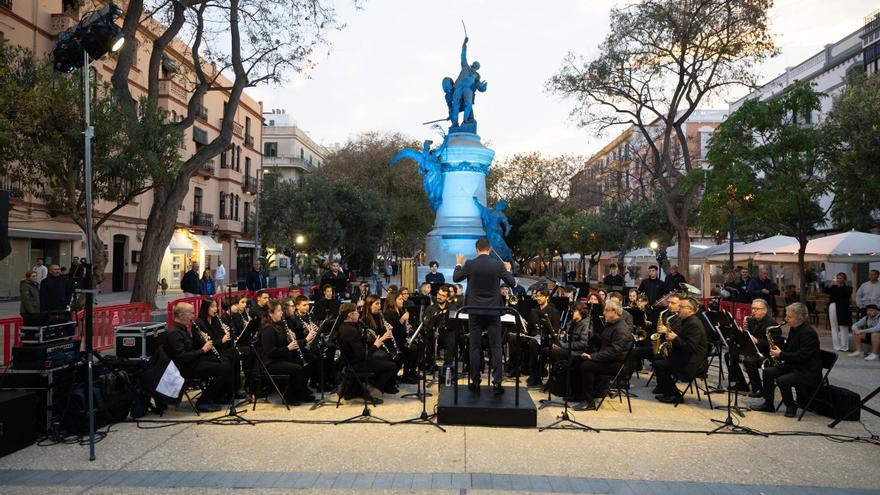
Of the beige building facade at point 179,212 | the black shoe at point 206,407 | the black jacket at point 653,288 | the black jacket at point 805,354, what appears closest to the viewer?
the black jacket at point 805,354

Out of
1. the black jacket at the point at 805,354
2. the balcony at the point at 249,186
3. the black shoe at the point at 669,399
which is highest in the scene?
the balcony at the point at 249,186

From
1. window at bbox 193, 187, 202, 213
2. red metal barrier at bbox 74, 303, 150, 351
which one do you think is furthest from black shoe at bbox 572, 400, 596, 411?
window at bbox 193, 187, 202, 213

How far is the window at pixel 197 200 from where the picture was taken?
37.8 metres

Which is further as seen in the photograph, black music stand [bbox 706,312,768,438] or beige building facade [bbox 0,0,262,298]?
beige building facade [bbox 0,0,262,298]

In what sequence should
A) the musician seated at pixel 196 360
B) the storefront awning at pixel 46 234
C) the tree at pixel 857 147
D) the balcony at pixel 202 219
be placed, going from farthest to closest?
1. the balcony at pixel 202 219
2. the storefront awning at pixel 46 234
3. the tree at pixel 857 147
4. the musician seated at pixel 196 360

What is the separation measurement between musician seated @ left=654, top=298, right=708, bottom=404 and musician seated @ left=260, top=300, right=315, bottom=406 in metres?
4.88

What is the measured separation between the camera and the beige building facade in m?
23.5

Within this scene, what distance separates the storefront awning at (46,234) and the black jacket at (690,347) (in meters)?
23.8

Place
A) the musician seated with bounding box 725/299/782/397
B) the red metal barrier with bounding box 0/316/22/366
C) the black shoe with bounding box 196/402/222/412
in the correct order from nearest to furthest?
the black shoe with bounding box 196/402/222/412
the red metal barrier with bounding box 0/316/22/366
the musician seated with bounding box 725/299/782/397

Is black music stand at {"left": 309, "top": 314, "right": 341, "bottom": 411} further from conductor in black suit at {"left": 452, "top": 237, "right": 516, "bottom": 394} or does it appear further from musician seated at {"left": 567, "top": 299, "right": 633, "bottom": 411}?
musician seated at {"left": 567, "top": 299, "right": 633, "bottom": 411}

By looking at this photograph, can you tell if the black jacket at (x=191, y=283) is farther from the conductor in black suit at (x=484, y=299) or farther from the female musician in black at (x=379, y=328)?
the conductor in black suit at (x=484, y=299)

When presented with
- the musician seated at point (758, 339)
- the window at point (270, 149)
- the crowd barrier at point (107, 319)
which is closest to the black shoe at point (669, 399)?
the musician seated at point (758, 339)

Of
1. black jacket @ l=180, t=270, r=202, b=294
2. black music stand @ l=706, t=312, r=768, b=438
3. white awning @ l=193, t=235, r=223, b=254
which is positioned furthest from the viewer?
white awning @ l=193, t=235, r=223, b=254

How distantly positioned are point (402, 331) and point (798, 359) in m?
5.44
